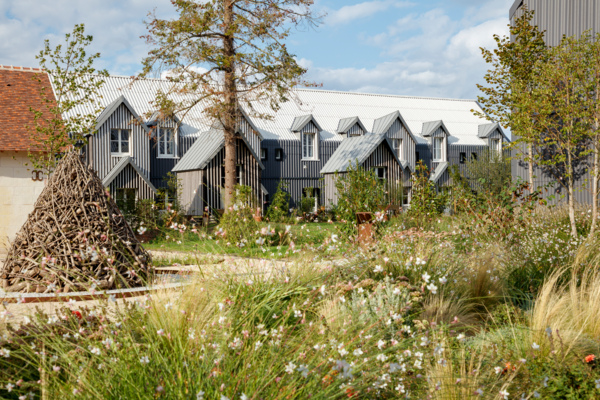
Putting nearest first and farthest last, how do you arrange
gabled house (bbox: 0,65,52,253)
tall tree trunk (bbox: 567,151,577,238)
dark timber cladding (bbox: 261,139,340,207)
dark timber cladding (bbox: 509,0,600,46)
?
tall tree trunk (bbox: 567,151,577,238), dark timber cladding (bbox: 509,0,600,46), gabled house (bbox: 0,65,52,253), dark timber cladding (bbox: 261,139,340,207)

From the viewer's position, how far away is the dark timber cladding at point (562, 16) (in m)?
16.0

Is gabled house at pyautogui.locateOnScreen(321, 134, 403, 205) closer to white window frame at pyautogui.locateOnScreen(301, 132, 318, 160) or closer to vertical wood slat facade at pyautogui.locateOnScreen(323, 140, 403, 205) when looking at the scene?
vertical wood slat facade at pyautogui.locateOnScreen(323, 140, 403, 205)

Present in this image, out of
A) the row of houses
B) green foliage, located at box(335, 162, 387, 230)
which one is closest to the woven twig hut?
green foliage, located at box(335, 162, 387, 230)

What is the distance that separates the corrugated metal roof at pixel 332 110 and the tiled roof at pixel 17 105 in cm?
566

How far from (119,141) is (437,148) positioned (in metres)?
Result: 21.6

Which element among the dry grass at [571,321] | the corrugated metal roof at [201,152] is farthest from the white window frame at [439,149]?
the dry grass at [571,321]

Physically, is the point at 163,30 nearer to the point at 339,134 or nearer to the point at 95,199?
the point at 95,199

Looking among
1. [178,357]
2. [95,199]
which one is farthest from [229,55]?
[178,357]

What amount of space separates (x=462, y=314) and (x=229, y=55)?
1490 centimetres

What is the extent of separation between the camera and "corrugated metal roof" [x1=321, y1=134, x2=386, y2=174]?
30641 mm

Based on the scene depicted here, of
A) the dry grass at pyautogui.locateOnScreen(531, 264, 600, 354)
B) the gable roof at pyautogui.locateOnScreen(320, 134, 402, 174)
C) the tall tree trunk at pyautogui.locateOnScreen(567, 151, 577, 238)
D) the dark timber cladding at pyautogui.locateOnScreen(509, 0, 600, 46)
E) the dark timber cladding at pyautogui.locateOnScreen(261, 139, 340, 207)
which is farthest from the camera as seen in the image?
the dark timber cladding at pyautogui.locateOnScreen(261, 139, 340, 207)

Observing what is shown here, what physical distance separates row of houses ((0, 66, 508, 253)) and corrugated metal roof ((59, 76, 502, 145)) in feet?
0.25

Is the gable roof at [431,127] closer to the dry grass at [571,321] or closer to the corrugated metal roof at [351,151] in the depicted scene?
the corrugated metal roof at [351,151]

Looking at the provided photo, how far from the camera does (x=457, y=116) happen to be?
42.0 metres
